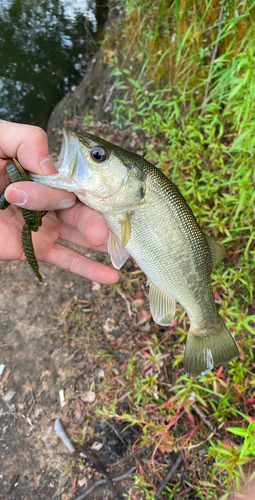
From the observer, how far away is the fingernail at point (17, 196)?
4.87 feet

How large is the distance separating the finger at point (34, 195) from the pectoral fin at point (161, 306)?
0.90m

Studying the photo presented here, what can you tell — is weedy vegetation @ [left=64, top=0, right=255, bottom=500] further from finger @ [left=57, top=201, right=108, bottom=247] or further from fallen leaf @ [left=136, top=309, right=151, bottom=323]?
finger @ [left=57, top=201, right=108, bottom=247]

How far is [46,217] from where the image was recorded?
2189 millimetres

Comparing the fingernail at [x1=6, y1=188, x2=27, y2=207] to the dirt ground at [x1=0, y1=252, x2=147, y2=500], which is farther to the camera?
the dirt ground at [x1=0, y1=252, x2=147, y2=500]

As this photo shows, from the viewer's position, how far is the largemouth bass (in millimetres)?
1661

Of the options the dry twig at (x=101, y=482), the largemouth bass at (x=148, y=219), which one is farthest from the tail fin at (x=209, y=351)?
the dry twig at (x=101, y=482)

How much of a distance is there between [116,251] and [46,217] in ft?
2.17

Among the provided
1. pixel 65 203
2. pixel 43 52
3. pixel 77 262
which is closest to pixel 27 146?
pixel 65 203

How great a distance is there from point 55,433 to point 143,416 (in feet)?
3.15

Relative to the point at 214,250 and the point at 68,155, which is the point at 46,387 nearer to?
the point at 214,250

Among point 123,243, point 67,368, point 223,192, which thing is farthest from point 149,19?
point 67,368

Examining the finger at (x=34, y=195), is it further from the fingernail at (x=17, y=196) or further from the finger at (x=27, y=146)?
the finger at (x=27, y=146)

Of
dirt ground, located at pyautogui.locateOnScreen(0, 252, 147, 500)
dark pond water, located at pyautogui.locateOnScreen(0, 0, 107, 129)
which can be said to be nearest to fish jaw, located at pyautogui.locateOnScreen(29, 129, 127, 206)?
dirt ground, located at pyautogui.locateOnScreen(0, 252, 147, 500)

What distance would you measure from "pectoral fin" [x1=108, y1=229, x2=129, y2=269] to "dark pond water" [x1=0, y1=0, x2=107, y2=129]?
5571 mm
